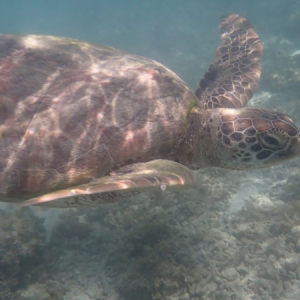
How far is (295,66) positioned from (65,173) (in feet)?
47.9

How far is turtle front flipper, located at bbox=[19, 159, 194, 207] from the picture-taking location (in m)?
A: 1.63

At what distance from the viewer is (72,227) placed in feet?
16.5

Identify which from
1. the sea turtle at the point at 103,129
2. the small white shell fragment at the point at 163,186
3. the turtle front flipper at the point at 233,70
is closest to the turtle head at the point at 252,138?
the sea turtle at the point at 103,129

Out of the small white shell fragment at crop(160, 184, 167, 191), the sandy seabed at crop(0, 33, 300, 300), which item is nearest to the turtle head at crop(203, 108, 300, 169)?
the small white shell fragment at crop(160, 184, 167, 191)

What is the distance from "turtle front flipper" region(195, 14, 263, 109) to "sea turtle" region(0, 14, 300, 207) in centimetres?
105

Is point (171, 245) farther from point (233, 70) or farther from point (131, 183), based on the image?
point (233, 70)

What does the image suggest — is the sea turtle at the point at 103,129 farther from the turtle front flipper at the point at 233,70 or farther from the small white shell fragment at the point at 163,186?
the turtle front flipper at the point at 233,70

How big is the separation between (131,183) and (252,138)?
1.73 m

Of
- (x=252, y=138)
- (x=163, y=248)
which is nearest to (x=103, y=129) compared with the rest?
(x=252, y=138)

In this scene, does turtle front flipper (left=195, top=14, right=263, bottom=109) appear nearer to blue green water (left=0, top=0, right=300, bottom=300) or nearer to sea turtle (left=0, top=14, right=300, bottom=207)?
sea turtle (left=0, top=14, right=300, bottom=207)

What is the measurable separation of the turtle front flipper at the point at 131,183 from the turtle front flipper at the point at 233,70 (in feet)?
6.32

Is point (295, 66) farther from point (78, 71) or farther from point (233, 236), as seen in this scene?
point (78, 71)

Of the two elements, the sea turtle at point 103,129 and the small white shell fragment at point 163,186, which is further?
the sea turtle at point 103,129

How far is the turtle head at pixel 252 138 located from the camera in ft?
9.25
